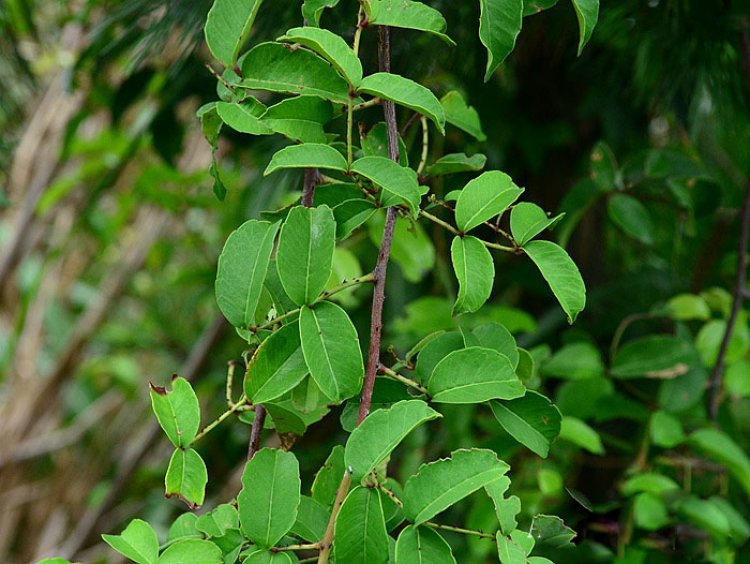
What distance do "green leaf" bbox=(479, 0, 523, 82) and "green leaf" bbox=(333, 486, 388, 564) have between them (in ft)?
0.58

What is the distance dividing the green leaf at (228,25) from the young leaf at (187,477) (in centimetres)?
16

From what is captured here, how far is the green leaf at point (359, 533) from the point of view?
28cm

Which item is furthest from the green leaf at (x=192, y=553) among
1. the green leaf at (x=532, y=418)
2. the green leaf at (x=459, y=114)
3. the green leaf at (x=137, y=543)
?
the green leaf at (x=459, y=114)

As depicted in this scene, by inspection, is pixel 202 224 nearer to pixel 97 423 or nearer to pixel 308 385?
pixel 97 423

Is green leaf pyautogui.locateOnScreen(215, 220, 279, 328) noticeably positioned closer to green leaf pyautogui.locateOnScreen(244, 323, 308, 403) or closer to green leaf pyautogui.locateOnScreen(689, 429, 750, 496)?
green leaf pyautogui.locateOnScreen(244, 323, 308, 403)

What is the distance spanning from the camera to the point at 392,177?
315 mm

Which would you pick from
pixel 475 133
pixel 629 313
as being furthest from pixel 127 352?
pixel 475 133

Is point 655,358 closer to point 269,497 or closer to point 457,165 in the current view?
point 457,165

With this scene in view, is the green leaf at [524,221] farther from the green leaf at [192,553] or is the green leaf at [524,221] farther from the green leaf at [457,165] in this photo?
the green leaf at [192,553]

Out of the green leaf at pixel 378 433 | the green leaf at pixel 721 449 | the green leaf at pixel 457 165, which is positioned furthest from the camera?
the green leaf at pixel 721 449

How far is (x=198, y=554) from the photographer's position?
0.29m

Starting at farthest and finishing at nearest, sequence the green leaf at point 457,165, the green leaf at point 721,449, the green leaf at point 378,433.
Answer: the green leaf at point 721,449
the green leaf at point 457,165
the green leaf at point 378,433

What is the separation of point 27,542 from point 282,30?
133cm

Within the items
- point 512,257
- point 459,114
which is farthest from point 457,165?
point 512,257
